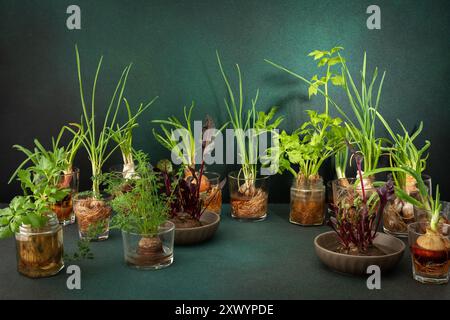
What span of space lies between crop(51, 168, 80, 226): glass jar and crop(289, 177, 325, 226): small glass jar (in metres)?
0.74

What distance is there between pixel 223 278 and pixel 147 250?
22 cm

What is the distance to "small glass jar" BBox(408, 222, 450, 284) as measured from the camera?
1.53 meters

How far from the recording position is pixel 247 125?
2348mm

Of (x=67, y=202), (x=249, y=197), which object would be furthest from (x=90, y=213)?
(x=249, y=197)

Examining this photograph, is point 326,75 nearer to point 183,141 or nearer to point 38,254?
point 183,141

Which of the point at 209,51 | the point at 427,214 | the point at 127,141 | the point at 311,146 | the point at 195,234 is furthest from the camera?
the point at 209,51

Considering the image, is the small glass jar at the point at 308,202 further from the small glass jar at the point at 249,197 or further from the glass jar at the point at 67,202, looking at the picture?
the glass jar at the point at 67,202

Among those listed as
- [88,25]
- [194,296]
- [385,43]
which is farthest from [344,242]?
[88,25]

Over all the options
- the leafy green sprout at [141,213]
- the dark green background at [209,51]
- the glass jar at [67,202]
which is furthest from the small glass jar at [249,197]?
the glass jar at [67,202]

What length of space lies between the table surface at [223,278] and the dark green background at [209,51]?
62cm

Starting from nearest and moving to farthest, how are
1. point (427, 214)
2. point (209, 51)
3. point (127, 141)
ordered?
point (427, 214), point (127, 141), point (209, 51)

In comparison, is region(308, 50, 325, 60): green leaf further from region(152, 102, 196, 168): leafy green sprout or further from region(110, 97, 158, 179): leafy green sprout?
region(110, 97, 158, 179): leafy green sprout

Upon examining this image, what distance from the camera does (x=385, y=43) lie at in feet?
→ 7.41

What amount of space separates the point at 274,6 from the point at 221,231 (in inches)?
33.2
